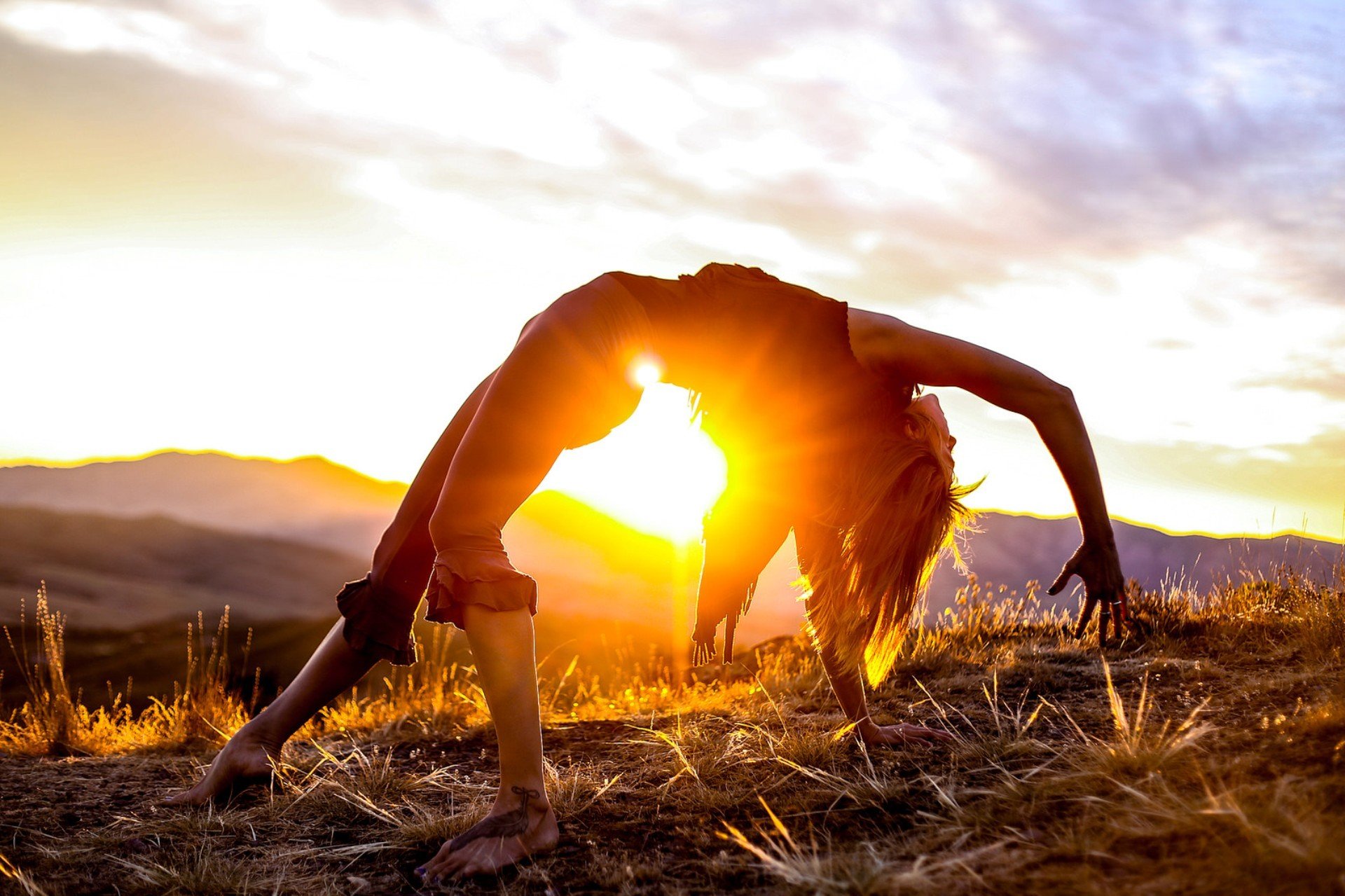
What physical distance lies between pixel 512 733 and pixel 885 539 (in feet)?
3.85

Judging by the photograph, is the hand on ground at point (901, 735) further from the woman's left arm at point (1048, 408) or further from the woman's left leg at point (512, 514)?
the woman's left leg at point (512, 514)

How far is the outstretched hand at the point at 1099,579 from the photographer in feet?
6.73

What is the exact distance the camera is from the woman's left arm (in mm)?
2066

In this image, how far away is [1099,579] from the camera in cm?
207

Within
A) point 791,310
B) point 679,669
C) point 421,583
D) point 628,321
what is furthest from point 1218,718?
point 679,669

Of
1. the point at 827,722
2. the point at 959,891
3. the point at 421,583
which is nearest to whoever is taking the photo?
the point at 959,891

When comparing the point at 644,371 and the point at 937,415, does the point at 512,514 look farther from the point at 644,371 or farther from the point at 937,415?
the point at 937,415

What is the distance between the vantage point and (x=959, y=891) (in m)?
1.50

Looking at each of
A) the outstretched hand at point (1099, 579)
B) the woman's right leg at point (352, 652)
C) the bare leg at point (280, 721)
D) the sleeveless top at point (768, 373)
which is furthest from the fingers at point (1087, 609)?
the bare leg at point (280, 721)

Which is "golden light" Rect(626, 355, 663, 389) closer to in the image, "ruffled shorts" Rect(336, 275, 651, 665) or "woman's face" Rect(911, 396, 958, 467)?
"ruffled shorts" Rect(336, 275, 651, 665)

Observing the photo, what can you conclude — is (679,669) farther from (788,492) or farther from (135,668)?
(135,668)

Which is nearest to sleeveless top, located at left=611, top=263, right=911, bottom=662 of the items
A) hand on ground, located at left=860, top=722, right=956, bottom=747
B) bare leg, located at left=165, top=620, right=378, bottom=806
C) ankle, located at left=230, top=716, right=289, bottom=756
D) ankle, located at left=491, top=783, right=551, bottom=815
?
hand on ground, located at left=860, top=722, right=956, bottom=747

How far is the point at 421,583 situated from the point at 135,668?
46.5ft

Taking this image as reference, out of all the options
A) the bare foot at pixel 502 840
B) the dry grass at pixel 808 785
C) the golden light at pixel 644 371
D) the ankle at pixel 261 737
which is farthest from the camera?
the ankle at pixel 261 737
